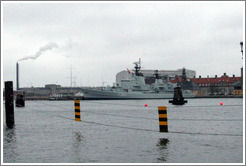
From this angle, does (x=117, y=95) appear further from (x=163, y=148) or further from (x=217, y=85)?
(x=163, y=148)

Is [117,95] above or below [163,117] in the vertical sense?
above

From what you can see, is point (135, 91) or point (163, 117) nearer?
point (163, 117)

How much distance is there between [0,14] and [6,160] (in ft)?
26.3

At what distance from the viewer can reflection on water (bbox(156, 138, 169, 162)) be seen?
1112 cm

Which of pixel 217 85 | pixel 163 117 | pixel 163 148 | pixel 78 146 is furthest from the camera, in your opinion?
pixel 217 85

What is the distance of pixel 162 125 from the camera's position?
15.9 meters

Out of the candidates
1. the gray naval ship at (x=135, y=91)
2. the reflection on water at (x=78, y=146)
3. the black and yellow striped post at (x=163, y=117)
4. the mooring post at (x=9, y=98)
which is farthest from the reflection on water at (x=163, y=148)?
the gray naval ship at (x=135, y=91)

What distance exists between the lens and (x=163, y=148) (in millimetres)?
13031

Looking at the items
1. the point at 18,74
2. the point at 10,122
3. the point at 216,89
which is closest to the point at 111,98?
the point at 18,74

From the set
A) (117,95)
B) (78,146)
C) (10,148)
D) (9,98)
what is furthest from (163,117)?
(117,95)

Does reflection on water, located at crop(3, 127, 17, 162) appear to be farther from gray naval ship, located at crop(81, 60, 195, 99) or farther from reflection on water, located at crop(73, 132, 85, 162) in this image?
gray naval ship, located at crop(81, 60, 195, 99)

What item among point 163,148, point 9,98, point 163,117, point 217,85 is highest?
point 217,85

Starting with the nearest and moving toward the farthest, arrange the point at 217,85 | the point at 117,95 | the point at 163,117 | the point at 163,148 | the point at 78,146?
the point at 163,148 → the point at 78,146 → the point at 163,117 → the point at 117,95 → the point at 217,85

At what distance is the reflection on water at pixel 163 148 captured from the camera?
438 inches
